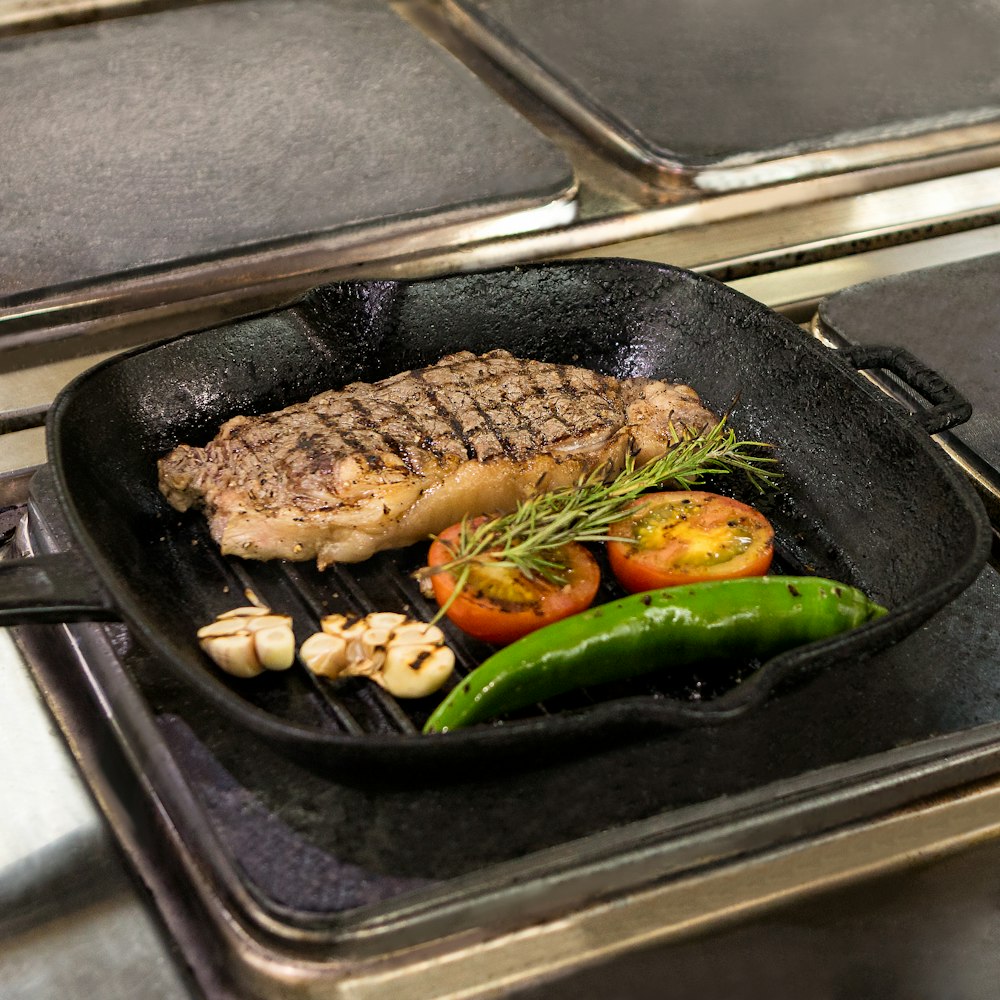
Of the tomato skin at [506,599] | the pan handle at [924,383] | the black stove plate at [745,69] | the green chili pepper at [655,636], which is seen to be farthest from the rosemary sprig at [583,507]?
the black stove plate at [745,69]

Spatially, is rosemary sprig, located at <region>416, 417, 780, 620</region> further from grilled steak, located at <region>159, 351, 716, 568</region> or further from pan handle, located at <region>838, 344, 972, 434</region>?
pan handle, located at <region>838, 344, 972, 434</region>

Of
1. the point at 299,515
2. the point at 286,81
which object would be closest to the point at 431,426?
the point at 299,515

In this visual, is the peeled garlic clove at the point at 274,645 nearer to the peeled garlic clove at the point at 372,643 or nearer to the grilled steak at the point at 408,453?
the peeled garlic clove at the point at 372,643

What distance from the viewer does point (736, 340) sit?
2.07 meters

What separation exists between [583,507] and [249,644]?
0.52m

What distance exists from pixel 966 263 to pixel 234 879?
2029 mm

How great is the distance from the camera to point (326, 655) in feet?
4.99

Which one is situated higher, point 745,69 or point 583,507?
point 745,69

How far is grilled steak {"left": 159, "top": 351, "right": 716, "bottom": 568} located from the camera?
68.2 inches

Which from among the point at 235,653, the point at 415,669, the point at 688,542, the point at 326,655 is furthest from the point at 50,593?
the point at 688,542

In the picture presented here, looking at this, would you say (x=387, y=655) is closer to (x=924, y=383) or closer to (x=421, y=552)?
(x=421, y=552)

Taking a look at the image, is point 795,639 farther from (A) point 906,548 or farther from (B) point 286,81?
(B) point 286,81

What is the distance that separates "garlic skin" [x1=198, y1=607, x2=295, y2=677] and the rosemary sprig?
216 millimetres

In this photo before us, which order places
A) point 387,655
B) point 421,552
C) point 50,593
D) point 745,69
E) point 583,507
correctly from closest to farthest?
point 50,593
point 387,655
point 583,507
point 421,552
point 745,69
